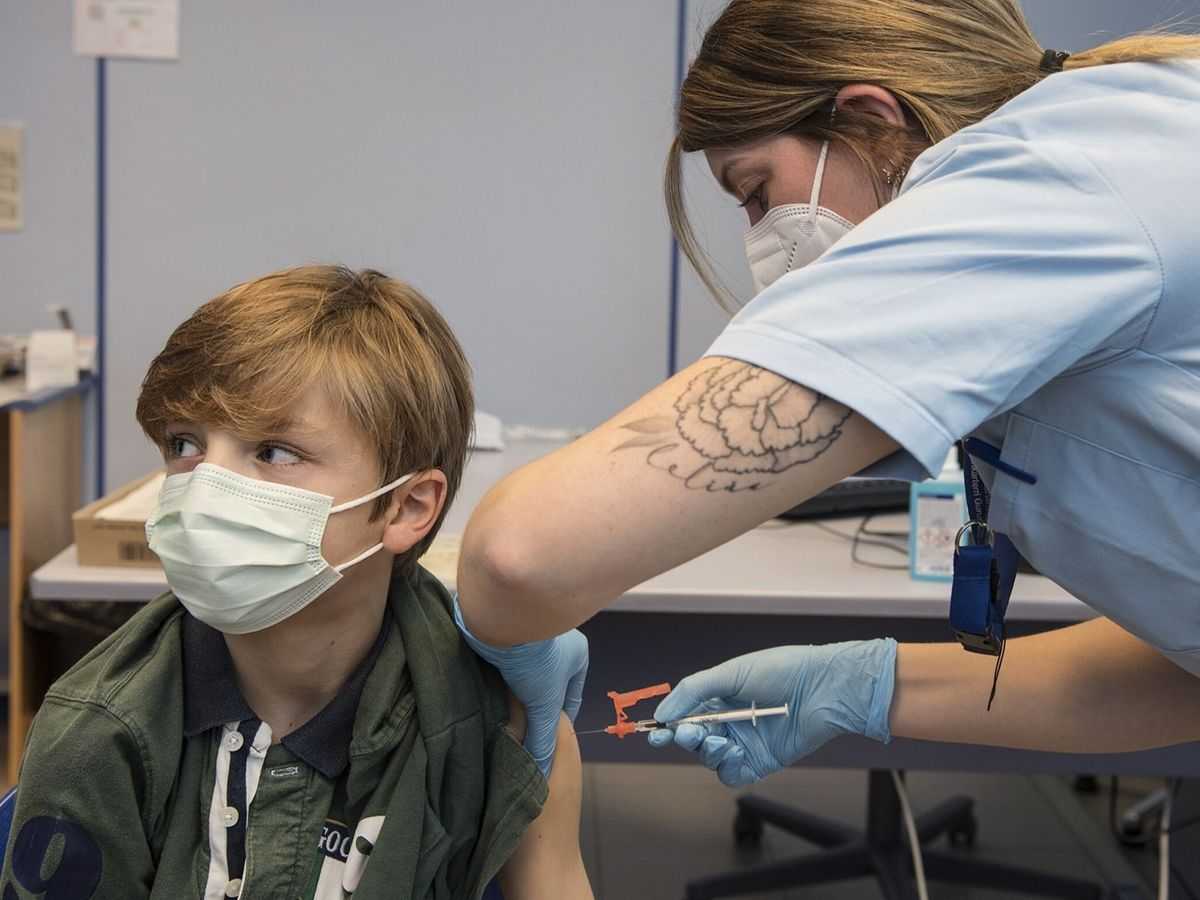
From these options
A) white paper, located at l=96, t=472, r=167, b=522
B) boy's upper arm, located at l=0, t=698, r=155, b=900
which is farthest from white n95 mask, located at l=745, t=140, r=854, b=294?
white paper, located at l=96, t=472, r=167, b=522

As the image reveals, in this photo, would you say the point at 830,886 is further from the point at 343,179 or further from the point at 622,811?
the point at 343,179

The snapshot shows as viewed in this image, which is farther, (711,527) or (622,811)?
(622,811)

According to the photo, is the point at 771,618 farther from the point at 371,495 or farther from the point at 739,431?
the point at 739,431

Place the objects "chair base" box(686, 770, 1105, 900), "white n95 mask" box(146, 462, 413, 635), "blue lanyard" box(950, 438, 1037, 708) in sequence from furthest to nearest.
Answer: "chair base" box(686, 770, 1105, 900) < "white n95 mask" box(146, 462, 413, 635) < "blue lanyard" box(950, 438, 1037, 708)

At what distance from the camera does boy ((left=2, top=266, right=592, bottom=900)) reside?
3.60 feet

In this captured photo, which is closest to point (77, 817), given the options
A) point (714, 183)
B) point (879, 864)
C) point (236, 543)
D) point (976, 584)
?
point (236, 543)

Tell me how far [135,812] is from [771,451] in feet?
2.14

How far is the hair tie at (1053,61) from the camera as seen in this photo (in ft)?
3.43

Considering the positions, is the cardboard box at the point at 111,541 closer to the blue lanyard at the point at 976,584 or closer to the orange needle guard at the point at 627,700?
the orange needle guard at the point at 627,700

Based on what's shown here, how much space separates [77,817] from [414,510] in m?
0.39

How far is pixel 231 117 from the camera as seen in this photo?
3176 millimetres

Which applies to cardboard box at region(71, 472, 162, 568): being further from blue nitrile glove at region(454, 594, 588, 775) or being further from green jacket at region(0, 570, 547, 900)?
blue nitrile glove at region(454, 594, 588, 775)

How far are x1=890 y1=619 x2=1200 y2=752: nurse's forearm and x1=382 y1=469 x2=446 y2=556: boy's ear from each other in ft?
1.55

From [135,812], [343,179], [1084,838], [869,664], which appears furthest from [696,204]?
[135,812]
